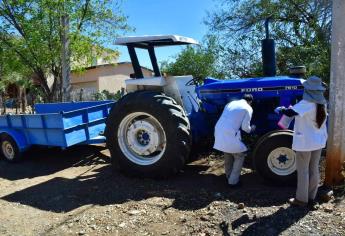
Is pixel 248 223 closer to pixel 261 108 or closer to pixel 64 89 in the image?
pixel 261 108

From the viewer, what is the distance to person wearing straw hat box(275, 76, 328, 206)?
5199 mm

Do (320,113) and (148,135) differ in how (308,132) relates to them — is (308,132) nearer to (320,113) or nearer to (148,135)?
(320,113)

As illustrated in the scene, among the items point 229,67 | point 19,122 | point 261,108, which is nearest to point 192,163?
point 261,108

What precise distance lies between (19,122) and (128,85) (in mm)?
2773

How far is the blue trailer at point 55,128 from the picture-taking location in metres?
8.14

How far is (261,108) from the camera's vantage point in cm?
693

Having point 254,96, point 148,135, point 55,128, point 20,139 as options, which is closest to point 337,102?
point 254,96

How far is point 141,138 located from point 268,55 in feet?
7.99

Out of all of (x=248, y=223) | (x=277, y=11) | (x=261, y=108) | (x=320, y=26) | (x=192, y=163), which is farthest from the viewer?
(x=277, y=11)

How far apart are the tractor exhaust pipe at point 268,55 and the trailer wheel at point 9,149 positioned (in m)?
5.24

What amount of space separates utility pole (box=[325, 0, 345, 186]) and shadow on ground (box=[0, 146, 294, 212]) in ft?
2.12

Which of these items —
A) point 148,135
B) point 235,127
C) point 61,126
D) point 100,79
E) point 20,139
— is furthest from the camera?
point 100,79

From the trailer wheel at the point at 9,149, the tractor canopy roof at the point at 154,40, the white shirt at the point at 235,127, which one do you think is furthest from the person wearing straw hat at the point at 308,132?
the trailer wheel at the point at 9,149

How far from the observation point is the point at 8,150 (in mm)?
9203
